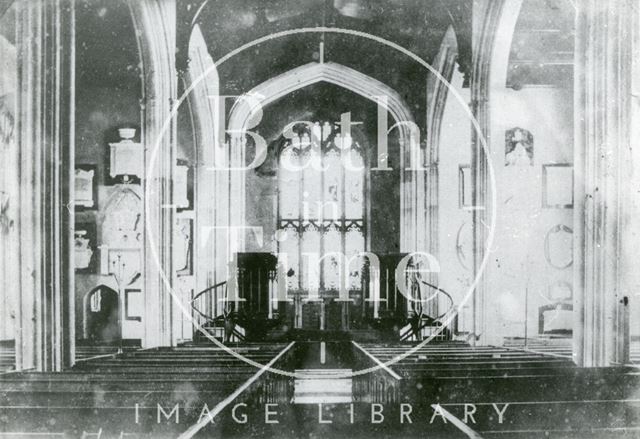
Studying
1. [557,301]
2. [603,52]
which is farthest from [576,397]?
[557,301]

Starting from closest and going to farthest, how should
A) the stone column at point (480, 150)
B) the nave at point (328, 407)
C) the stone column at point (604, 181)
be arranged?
1. the nave at point (328, 407)
2. the stone column at point (604, 181)
3. the stone column at point (480, 150)

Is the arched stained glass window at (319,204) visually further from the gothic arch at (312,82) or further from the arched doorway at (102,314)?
the arched doorway at (102,314)

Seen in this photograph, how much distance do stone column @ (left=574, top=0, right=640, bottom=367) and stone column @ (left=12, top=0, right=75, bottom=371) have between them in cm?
331

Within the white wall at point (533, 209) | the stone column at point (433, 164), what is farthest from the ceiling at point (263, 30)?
the white wall at point (533, 209)

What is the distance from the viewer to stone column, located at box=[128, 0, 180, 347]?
20.6ft

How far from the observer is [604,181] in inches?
149

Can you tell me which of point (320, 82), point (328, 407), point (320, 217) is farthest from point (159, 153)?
point (320, 217)

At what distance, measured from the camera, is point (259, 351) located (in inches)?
196

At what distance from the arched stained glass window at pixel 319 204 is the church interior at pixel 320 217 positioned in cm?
5

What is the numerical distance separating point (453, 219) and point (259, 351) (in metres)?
6.22

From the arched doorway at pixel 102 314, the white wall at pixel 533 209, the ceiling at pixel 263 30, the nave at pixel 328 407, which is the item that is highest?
the ceiling at pixel 263 30

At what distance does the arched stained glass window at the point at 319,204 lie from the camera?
13.9 metres

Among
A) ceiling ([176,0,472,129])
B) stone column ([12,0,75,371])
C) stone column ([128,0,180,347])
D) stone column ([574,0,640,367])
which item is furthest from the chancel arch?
stone column ([574,0,640,367])

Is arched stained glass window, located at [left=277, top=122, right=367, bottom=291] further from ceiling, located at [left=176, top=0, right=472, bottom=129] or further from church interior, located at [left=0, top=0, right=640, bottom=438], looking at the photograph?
ceiling, located at [left=176, top=0, right=472, bottom=129]
